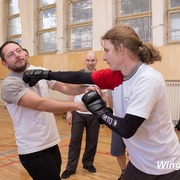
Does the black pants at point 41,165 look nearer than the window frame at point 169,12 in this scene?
Yes

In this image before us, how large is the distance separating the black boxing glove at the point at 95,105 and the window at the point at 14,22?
30.9 ft

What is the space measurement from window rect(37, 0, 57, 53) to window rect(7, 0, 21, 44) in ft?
4.16

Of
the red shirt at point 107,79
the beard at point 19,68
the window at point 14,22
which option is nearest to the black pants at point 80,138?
the beard at point 19,68

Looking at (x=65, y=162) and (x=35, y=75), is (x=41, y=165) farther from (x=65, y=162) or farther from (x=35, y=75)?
(x=65, y=162)

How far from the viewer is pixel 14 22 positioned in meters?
10.3

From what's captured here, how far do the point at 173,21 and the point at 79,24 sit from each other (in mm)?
3088

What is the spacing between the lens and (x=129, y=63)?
1.33 meters

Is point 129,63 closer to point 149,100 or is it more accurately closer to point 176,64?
point 149,100

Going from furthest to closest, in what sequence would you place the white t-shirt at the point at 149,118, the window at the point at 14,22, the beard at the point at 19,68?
the window at the point at 14,22
the beard at the point at 19,68
the white t-shirt at the point at 149,118

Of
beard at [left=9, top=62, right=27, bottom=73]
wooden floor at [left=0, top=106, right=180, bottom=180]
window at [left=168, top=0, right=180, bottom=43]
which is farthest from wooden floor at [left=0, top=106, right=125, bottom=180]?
window at [left=168, top=0, right=180, bottom=43]

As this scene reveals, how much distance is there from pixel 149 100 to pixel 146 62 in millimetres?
268

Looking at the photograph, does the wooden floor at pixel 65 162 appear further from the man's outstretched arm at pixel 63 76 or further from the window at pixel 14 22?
the window at pixel 14 22

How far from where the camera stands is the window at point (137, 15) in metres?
6.61

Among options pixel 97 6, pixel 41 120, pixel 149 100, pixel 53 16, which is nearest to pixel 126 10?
pixel 97 6
